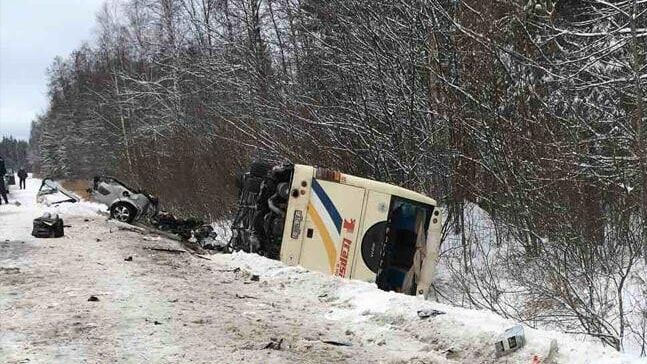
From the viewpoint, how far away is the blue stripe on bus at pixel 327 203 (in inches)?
364

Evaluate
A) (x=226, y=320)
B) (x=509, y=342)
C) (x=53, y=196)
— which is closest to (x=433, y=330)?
(x=509, y=342)

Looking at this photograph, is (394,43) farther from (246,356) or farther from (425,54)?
(246,356)

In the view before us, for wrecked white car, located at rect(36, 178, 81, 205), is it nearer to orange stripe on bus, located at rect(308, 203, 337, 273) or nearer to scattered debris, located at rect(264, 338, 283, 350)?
orange stripe on bus, located at rect(308, 203, 337, 273)

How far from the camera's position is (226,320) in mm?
6180

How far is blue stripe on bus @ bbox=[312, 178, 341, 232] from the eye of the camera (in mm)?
9250

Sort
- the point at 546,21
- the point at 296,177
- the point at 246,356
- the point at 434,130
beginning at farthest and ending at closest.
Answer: the point at 434,130, the point at 546,21, the point at 296,177, the point at 246,356

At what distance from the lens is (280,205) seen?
970cm

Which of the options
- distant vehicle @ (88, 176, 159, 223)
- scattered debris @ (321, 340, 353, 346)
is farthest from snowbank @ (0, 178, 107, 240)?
scattered debris @ (321, 340, 353, 346)

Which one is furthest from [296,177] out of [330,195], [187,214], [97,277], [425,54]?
[187,214]

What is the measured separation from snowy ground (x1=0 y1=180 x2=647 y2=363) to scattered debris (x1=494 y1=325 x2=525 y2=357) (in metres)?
0.06

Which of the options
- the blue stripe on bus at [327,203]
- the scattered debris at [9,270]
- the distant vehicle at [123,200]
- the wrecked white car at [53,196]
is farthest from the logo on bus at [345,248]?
the wrecked white car at [53,196]

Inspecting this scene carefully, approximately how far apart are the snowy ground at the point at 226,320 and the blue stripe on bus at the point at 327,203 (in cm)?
101

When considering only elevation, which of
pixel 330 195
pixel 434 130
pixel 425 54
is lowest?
pixel 330 195

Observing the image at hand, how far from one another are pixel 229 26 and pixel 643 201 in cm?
1691
